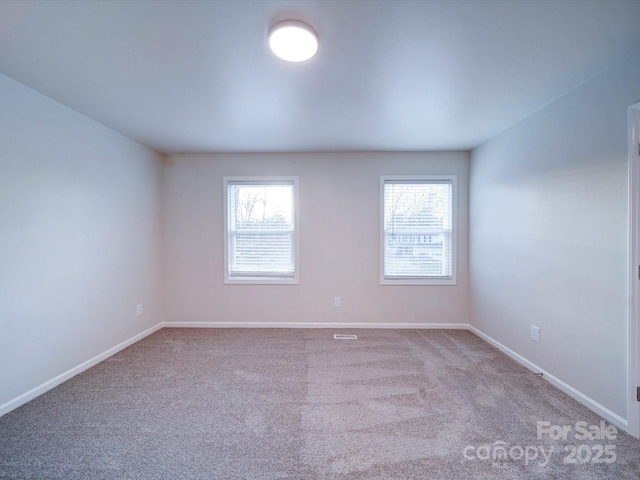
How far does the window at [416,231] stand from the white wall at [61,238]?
10.5ft

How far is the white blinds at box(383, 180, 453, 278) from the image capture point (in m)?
3.73

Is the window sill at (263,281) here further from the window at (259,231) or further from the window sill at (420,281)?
the window sill at (420,281)

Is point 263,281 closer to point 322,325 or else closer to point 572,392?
point 322,325

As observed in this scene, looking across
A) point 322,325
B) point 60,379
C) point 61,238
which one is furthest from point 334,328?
point 61,238

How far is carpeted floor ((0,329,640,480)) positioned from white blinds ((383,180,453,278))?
1.24 m

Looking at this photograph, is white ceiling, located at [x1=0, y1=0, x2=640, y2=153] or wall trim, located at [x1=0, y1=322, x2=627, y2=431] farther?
wall trim, located at [x1=0, y1=322, x2=627, y2=431]

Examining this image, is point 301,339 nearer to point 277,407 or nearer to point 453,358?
point 277,407

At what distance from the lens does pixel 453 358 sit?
281 centimetres

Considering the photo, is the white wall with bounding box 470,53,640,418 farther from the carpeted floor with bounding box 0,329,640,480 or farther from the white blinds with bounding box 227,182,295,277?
the white blinds with bounding box 227,182,295,277

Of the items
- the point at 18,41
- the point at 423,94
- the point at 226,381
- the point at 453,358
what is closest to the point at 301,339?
the point at 226,381

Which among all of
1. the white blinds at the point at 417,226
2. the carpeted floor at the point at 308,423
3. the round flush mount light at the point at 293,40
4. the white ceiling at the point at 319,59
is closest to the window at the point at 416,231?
the white blinds at the point at 417,226

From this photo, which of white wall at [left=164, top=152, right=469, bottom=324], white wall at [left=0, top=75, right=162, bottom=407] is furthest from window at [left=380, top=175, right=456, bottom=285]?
white wall at [left=0, top=75, right=162, bottom=407]

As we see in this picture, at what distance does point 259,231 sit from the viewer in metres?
3.80

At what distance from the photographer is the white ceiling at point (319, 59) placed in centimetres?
139
